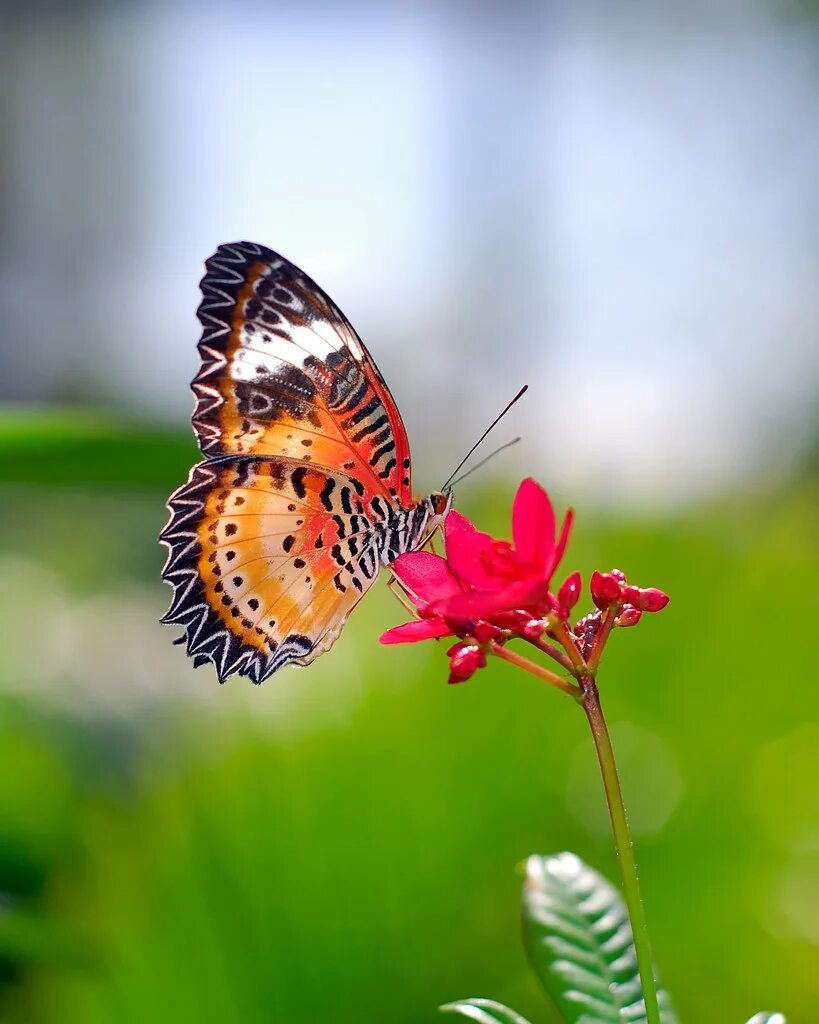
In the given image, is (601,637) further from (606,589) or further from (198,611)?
(198,611)

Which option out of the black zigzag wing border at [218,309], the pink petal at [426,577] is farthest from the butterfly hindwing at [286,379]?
the pink petal at [426,577]

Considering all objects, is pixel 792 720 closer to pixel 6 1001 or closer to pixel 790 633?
pixel 790 633

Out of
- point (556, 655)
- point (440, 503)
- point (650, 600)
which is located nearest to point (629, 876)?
point (556, 655)

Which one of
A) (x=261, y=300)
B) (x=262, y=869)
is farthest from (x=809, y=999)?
(x=261, y=300)

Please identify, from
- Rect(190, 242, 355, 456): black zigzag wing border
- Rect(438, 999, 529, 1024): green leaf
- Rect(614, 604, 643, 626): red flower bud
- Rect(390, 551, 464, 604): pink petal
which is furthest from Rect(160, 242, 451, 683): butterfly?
Rect(438, 999, 529, 1024): green leaf

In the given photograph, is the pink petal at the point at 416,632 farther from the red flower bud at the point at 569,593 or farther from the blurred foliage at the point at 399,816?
the blurred foliage at the point at 399,816

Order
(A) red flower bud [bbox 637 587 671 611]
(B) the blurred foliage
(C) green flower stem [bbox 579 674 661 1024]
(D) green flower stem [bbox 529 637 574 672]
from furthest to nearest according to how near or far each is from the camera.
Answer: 1. (B) the blurred foliage
2. (A) red flower bud [bbox 637 587 671 611]
3. (D) green flower stem [bbox 529 637 574 672]
4. (C) green flower stem [bbox 579 674 661 1024]

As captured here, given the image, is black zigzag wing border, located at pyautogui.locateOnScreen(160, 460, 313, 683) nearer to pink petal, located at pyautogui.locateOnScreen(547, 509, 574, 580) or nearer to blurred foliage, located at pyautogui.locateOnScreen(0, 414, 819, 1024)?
blurred foliage, located at pyautogui.locateOnScreen(0, 414, 819, 1024)
